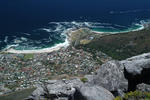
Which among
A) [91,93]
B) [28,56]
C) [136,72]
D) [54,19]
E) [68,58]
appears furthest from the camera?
[54,19]

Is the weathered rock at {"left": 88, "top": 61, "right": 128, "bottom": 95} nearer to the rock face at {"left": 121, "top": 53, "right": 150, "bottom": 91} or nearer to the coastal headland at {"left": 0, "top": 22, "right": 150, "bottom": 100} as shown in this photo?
the rock face at {"left": 121, "top": 53, "right": 150, "bottom": 91}

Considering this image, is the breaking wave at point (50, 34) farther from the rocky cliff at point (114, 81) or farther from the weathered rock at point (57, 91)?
the rocky cliff at point (114, 81)

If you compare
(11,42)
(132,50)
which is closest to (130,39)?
(132,50)

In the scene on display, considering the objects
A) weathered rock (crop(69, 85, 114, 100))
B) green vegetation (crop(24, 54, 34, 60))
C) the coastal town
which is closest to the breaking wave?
green vegetation (crop(24, 54, 34, 60))

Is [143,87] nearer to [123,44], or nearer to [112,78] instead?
[112,78]

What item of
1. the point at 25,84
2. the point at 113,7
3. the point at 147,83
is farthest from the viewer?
the point at 113,7

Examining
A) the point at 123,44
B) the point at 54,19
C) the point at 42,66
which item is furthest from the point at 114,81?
the point at 54,19

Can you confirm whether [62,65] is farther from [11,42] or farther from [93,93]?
[93,93]
